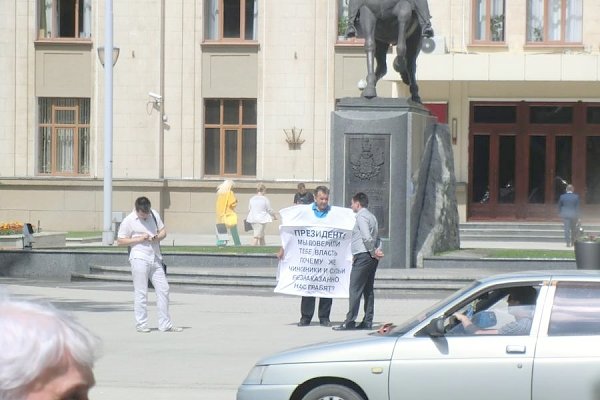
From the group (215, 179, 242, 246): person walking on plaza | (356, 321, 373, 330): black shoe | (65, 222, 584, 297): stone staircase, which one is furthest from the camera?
(215, 179, 242, 246): person walking on plaza

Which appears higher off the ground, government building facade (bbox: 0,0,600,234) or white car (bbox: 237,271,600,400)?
government building facade (bbox: 0,0,600,234)

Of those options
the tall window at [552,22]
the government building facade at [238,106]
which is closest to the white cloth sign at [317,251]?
the government building facade at [238,106]

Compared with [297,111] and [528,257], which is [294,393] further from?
[297,111]

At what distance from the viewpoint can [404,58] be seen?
24.3 m

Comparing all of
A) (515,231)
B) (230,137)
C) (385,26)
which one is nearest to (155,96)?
(230,137)

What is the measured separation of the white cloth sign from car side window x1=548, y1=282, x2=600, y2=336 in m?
8.36

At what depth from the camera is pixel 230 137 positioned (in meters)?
42.5

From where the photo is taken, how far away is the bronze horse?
78.2 ft

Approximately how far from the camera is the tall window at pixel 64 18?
42.4 m

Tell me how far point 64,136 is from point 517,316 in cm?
3413

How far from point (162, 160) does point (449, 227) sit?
17456 millimetres

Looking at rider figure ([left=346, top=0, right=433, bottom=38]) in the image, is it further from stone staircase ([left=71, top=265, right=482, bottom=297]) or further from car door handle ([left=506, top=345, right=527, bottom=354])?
car door handle ([left=506, top=345, right=527, bottom=354])

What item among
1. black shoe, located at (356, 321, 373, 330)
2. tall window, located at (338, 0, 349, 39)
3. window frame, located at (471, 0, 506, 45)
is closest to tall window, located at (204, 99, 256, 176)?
tall window, located at (338, 0, 349, 39)

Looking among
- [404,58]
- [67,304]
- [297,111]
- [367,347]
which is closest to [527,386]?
[367,347]
